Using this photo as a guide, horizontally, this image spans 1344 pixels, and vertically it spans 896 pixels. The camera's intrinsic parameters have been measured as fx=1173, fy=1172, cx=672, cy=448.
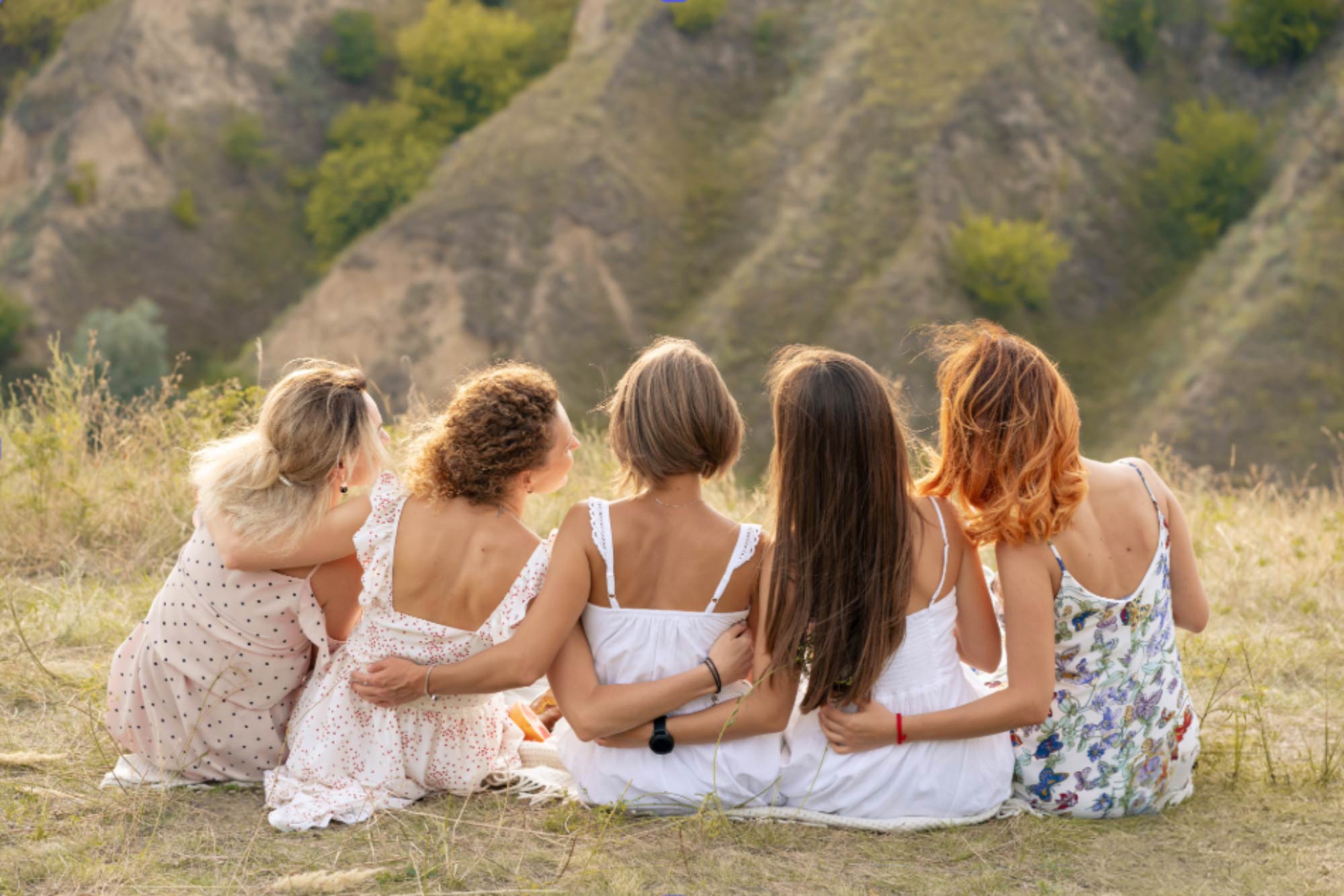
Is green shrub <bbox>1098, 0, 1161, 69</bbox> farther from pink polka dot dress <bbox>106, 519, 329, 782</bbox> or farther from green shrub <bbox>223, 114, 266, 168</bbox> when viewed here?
pink polka dot dress <bbox>106, 519, 329, 782</bbox>

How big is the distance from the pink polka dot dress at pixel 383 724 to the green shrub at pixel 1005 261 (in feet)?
94.4

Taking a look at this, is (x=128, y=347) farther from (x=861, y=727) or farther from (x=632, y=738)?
(x=861, y=727)

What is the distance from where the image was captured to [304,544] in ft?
9.61

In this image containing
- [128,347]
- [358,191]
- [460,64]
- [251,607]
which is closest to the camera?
[251,607]

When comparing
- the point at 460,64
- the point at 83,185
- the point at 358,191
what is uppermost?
the point at 460,64

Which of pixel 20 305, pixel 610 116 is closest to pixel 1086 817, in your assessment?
pixel 610 116

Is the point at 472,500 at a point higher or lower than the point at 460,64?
higher

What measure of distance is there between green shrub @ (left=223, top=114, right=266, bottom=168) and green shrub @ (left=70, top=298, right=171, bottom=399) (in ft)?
27.1

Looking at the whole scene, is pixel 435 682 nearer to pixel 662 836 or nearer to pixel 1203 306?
pixel 662 836

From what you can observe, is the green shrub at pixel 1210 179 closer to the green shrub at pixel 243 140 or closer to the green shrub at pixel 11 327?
the green shrub at pixel 243 140

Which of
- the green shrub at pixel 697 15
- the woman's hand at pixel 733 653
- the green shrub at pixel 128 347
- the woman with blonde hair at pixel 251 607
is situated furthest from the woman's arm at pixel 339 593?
the green shrub at pixel 697 15

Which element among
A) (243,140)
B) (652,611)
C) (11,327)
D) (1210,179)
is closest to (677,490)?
(652,611)

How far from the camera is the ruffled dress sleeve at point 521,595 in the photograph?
289 centimetres

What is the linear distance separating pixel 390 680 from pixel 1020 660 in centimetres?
154
